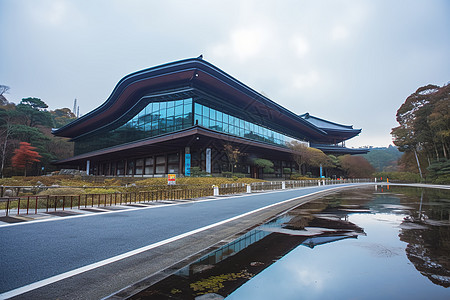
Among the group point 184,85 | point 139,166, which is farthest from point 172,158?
point 184,85

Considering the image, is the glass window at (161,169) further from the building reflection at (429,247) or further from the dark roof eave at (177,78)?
the building reflection at (429,247)

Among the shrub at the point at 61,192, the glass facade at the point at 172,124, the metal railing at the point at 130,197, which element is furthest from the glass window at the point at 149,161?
the shrub at the point at 61,192

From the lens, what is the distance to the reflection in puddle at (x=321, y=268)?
10.3ft

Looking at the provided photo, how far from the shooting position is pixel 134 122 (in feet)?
133

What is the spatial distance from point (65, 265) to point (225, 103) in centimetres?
3389

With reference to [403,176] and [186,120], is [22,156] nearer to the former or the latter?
[186,120]

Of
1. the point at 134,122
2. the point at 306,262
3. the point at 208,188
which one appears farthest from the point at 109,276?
the point at 134,122

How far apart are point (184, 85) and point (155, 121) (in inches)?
292

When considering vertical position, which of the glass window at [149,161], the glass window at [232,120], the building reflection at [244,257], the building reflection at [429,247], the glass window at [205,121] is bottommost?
the building reflection at [244,257]

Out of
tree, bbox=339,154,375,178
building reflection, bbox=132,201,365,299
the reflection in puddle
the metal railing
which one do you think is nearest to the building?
the metal railing

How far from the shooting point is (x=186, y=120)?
103ft

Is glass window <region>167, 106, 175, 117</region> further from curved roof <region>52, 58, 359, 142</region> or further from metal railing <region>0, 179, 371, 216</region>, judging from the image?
metal railing <region>0, 179, 371, 216</region>

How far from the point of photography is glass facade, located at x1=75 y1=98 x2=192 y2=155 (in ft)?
105

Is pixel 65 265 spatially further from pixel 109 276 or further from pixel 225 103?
pixel 225 103
